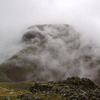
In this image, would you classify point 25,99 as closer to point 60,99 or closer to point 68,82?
point 60,99

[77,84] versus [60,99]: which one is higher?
[77,84]

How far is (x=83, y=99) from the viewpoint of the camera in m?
64.0

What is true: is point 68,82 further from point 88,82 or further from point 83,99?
point 83,99

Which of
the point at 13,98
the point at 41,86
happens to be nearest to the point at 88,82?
the point at 41,86

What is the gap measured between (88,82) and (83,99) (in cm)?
3647

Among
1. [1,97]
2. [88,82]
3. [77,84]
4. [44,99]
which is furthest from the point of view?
[88,82]

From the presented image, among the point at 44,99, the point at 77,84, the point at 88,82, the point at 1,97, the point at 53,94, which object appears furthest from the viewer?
the point at 88,82

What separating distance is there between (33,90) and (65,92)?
15.9m

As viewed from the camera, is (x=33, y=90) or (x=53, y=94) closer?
(x=53, y=94)

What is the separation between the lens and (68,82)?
93.7m

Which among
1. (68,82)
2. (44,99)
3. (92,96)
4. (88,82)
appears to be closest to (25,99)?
(44,99)

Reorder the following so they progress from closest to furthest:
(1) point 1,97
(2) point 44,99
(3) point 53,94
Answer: (2) point 44,99 → (3) point 53,94 → (1) point 1,97

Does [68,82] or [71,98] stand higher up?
[68,82]

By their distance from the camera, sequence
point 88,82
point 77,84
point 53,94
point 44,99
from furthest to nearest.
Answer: point 88,82 < point 77,84 < point 53,94 < point 44,99
